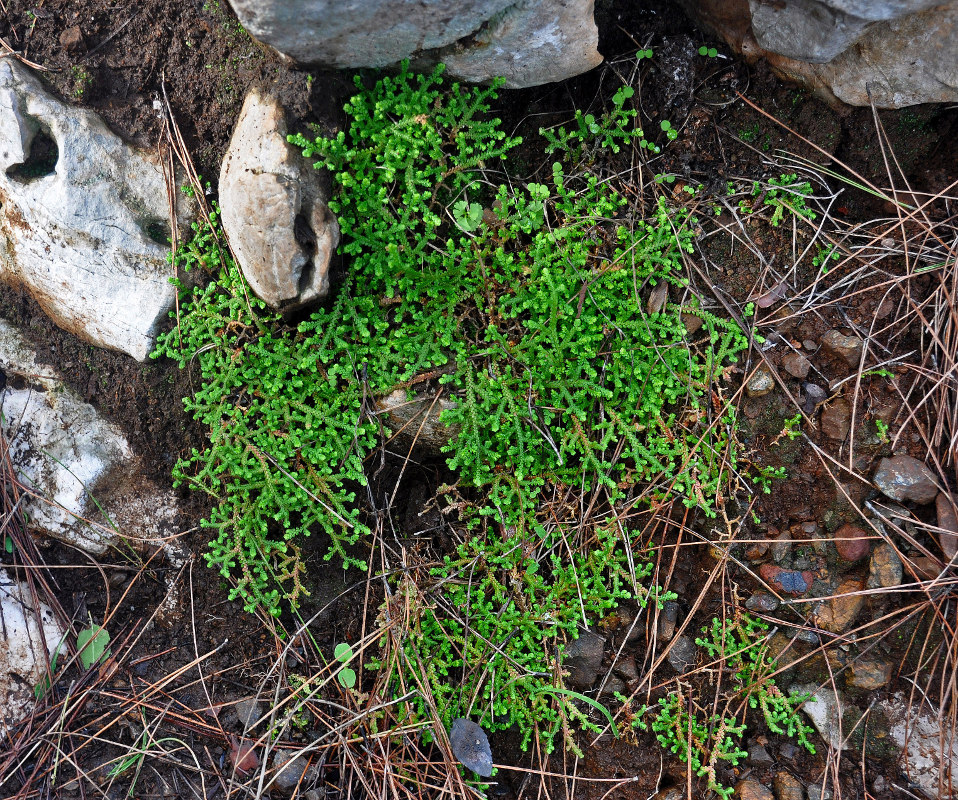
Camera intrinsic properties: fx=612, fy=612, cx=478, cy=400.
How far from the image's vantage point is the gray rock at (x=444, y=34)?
2799 millimetres

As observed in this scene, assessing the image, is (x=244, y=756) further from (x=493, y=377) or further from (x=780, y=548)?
(x=780, y=548)

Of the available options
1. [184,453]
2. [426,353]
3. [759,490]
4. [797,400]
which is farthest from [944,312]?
[184,453]

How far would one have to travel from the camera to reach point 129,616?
3787 millimetres

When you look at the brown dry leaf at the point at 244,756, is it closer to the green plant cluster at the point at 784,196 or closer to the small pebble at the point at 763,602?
the small pebble at the point at 763,602

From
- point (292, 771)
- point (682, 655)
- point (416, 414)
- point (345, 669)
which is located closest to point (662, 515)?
point (682, 655)

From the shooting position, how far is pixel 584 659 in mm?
3604

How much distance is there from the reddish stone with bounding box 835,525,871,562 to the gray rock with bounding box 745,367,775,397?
0.88 meters

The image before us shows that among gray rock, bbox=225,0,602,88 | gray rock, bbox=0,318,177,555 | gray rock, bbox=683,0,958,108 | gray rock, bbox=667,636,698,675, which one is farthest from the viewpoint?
gray rock, bbox=0,318,177,555

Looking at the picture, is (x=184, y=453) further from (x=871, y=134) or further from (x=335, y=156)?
→ (x=871, y=134)

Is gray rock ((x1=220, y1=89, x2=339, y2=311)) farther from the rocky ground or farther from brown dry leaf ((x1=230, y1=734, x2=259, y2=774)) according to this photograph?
brown dry leaf ((x1=230, y1=734, x2=259, y2=774))

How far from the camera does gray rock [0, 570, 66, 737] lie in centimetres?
371

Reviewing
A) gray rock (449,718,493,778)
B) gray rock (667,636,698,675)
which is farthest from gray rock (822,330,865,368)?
gray rock (449,718,493,778)

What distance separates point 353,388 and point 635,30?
2.54 metres

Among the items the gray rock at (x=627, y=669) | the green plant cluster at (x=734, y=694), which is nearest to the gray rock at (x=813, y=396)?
the green plant cluster at (x=734, y=694)
